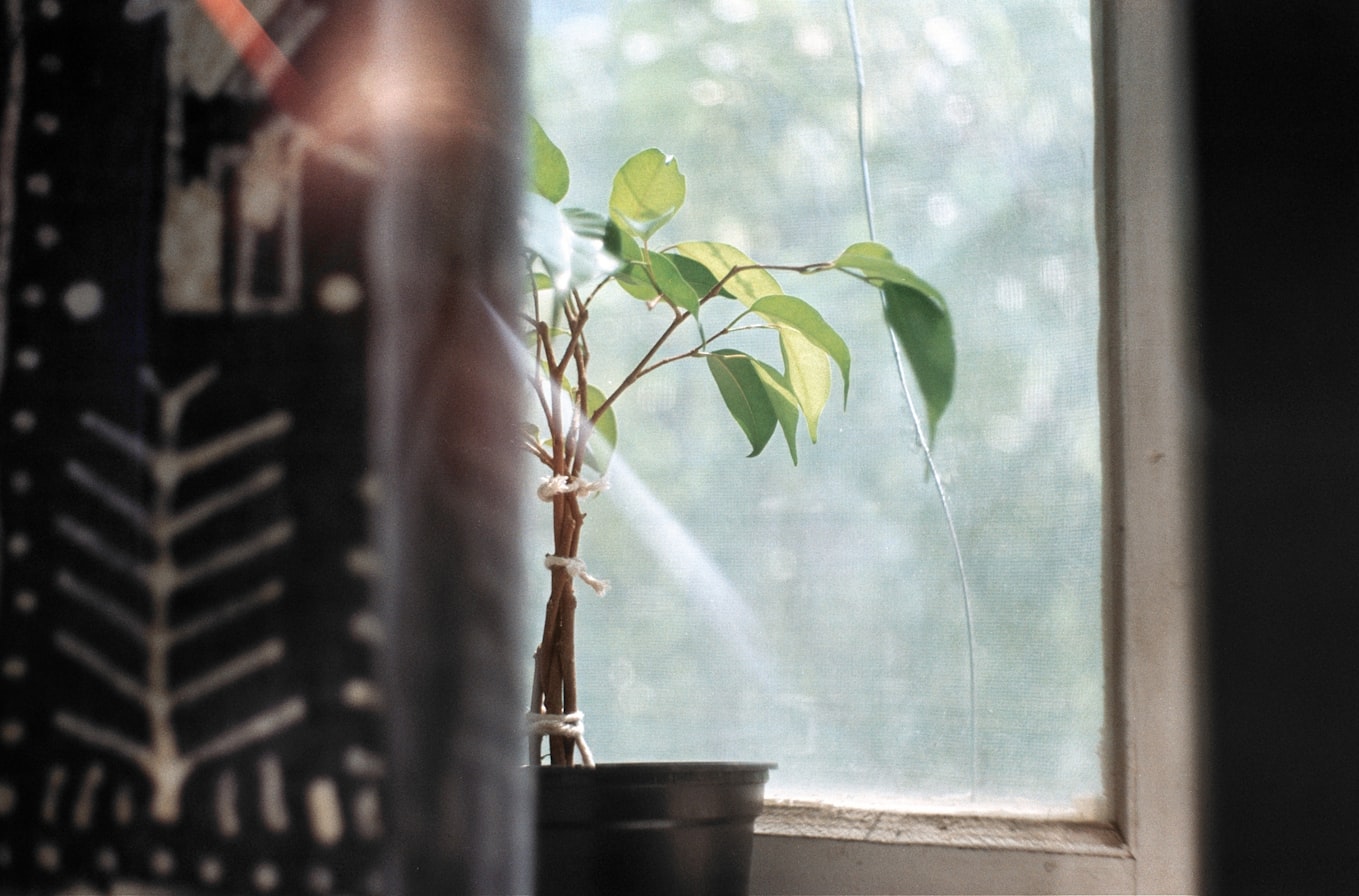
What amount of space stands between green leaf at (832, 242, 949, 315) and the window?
0.46 feet

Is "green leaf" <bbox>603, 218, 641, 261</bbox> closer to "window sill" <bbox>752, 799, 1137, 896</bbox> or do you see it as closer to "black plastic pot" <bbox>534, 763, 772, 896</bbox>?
"black plastic pot" <bbox>534, 763, 772, 896</bbox>

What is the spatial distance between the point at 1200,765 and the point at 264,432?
1.61 feet

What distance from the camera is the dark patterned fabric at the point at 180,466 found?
1.18 ft

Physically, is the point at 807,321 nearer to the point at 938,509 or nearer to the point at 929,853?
the point at 938,509

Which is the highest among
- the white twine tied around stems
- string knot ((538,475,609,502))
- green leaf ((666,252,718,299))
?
green leaf ((666,252,718,299))

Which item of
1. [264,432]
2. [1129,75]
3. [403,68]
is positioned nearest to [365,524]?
[264,432]

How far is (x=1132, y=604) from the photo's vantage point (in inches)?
25.1

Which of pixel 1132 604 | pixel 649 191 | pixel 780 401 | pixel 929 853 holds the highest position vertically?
pixel 649 191

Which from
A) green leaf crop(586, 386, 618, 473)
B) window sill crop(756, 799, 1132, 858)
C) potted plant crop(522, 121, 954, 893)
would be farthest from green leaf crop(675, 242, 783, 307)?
window sill crop(756, 799, 1132, 858)

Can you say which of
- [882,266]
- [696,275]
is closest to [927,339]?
[882,266]

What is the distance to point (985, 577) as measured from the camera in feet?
2.24

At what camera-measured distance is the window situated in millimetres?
645

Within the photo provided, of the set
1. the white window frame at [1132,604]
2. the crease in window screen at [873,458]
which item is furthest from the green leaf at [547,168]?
the white window frame at [1132,604]

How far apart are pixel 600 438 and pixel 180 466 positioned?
326mm
